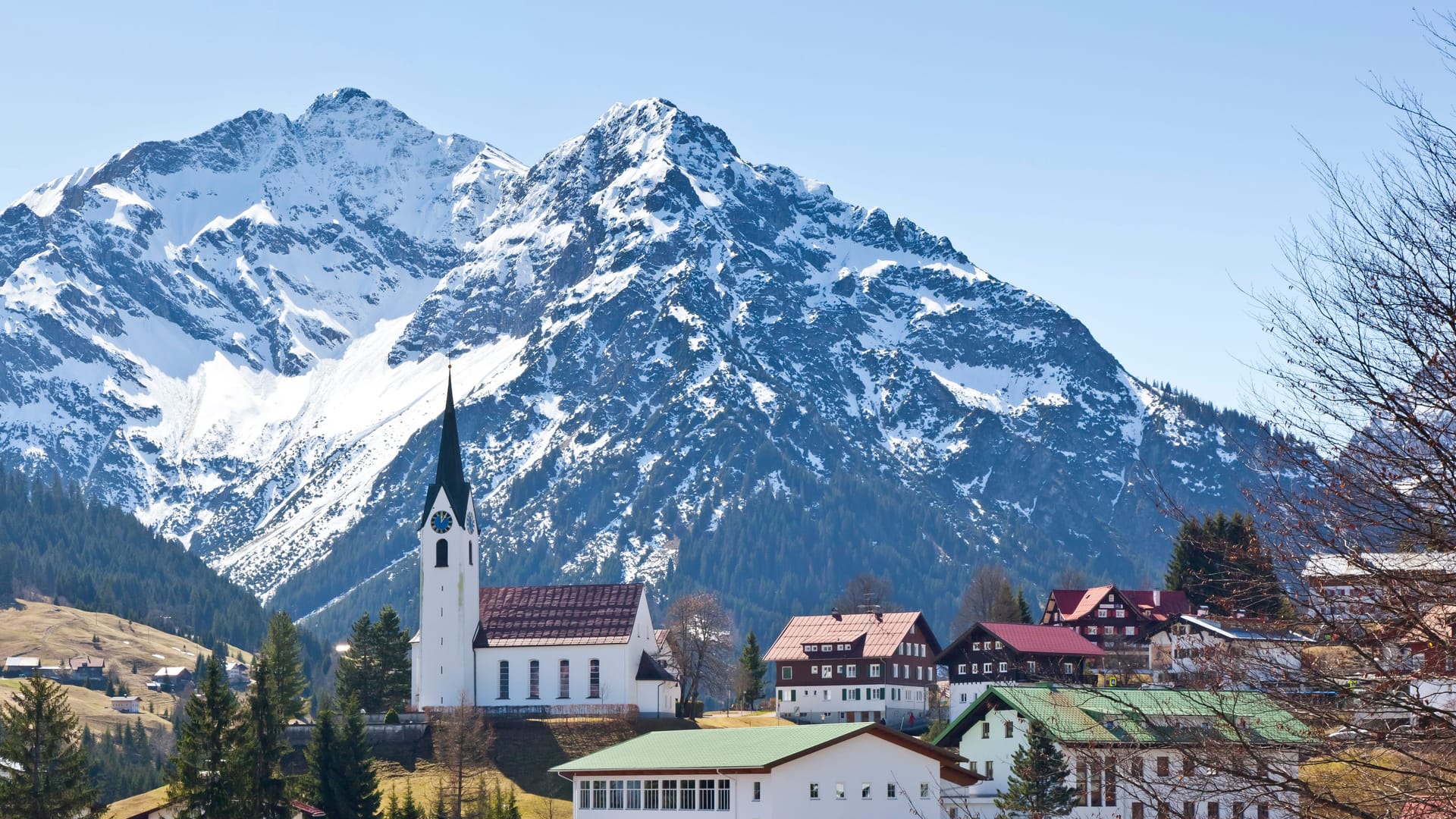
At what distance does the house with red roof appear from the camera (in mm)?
161375

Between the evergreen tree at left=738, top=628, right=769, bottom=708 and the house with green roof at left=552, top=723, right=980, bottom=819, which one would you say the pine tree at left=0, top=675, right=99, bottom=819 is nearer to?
the house with green roof at left=552, top=723, right=980, bottom=819

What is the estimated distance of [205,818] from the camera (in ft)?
289

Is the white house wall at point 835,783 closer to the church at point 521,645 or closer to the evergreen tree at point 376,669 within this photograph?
the church at point 521,645

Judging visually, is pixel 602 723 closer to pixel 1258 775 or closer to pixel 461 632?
pixel 461 632

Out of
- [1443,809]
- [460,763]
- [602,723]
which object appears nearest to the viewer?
[1443,809]

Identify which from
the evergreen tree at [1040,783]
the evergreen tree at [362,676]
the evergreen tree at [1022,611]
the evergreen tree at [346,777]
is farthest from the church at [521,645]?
the evergreen tree at [1040,783]

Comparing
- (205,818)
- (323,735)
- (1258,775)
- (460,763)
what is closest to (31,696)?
(205,818)

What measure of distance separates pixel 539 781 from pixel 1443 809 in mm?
93760

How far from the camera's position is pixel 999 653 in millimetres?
141375

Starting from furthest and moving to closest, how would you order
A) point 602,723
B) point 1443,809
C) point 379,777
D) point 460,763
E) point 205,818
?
point 602,723
point 379,777
point 460,763
point 205,818
point 1443,809

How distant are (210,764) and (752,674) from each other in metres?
78.5

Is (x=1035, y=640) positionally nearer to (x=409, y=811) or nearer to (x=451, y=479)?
(x=451, y=479)

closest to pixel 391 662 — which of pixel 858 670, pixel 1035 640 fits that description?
pixel 858 670

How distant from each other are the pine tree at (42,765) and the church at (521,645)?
57922 mm
